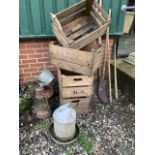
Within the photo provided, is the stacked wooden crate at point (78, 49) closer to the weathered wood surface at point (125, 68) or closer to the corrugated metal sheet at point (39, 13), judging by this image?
the corrugated metal sheet at point (39, 13)

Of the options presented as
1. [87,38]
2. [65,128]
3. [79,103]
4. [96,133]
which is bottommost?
[96,133]

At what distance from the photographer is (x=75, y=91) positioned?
2873mm

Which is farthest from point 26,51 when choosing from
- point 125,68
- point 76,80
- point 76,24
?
point 125,68

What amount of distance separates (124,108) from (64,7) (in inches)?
56.4

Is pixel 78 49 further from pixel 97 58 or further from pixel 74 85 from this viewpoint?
pixel 74 85

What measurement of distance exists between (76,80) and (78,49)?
0.37 m

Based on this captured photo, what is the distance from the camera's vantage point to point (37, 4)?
2.94 meters

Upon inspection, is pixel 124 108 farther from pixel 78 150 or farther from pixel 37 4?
pixel 37 4

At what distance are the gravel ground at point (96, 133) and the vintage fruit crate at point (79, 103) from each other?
0.09 meters

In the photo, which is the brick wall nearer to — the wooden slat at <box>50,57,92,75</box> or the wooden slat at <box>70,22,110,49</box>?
the wooden slat at <box>50,57,92,75</box>

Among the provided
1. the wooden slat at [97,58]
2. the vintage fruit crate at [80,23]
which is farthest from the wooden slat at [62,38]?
the wooden slat at [97,58]

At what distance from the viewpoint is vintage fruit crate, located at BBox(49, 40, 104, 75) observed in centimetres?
264

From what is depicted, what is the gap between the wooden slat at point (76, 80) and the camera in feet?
9.11
